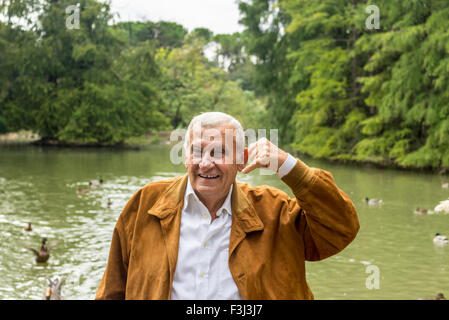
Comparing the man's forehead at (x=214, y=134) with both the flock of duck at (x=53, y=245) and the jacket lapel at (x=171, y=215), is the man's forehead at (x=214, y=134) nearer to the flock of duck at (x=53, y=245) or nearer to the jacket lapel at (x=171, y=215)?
the jacket lapel at (x=171, y=215)

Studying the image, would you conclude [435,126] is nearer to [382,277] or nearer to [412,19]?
[412,19]

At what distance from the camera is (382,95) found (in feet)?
68.1

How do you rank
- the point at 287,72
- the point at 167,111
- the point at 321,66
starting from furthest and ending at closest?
the point at 167,111, the point at 287,72, the point at 321,66

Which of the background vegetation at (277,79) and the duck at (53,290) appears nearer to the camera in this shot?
the duck at (53,290)

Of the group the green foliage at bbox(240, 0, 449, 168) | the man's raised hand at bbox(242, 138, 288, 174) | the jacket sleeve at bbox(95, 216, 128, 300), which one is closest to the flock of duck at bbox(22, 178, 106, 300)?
the jacket sleeve at bbox(95, 216, 128, 300)

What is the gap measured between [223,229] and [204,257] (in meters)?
0.13

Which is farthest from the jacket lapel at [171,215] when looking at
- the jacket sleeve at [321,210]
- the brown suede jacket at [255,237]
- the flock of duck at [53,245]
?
the flock of duck at [53,245]

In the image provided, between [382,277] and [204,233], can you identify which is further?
[382,277]

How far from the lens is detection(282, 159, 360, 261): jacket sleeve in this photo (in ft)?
6.39

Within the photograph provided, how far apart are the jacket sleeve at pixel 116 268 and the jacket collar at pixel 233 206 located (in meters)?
0.16

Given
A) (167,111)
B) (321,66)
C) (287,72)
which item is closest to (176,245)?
(321,66)

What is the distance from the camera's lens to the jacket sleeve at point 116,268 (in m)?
2.12

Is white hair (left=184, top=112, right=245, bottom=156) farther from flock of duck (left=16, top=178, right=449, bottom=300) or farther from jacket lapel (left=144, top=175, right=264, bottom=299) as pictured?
flock of duck (left=16, top=178, right=449, bottom=300)

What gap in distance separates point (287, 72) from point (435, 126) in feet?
41.5
